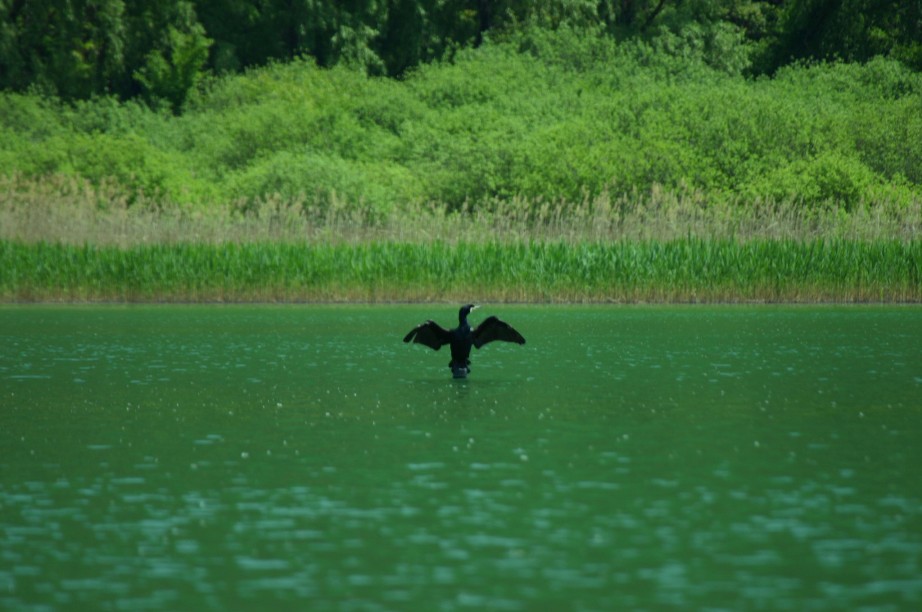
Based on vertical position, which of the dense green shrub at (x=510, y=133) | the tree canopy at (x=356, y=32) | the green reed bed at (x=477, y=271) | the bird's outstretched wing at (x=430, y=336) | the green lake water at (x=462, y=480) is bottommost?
the green lake water at (x=462, y=480)

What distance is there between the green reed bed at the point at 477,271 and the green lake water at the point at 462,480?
7.99 meters

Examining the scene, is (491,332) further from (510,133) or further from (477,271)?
(510,133)

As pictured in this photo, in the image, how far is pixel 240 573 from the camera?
6.45m

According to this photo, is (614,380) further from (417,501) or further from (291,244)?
(291,244)

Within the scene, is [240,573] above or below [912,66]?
below

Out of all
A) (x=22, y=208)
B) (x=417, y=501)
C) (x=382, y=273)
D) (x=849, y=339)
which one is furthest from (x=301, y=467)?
(x=22, y=208)

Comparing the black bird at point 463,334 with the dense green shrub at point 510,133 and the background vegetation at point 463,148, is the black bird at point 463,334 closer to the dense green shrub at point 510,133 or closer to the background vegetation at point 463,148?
the background vegetation at point 463,148

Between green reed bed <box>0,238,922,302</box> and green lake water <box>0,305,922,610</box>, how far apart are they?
26.2 ft

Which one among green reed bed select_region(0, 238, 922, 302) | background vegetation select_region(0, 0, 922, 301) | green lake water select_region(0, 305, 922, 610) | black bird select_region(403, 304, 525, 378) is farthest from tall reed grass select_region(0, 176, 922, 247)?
black bird select_region(403, 304, 525, 378)

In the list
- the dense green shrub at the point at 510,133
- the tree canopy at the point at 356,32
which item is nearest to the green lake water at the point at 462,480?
the dense green shrub at the point at 510,133

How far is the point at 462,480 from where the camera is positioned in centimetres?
864

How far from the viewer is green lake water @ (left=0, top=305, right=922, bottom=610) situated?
6.27 metres

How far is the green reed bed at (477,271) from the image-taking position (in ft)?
81.5

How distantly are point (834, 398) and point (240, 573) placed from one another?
7.41 metres
